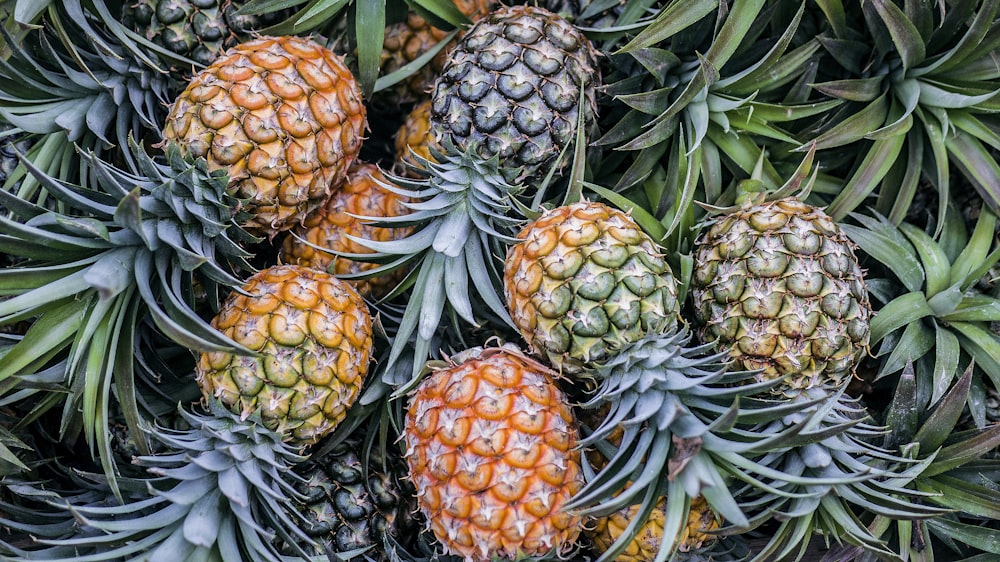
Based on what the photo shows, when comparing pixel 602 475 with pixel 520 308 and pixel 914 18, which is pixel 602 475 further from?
pixel 914 18

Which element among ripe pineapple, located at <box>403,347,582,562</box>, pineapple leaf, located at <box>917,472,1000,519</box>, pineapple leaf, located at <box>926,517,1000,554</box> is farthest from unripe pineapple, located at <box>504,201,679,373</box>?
pineapple leaf, located at <box>926,517,1000,554</box>

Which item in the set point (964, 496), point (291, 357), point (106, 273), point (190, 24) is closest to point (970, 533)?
point (964, 496)

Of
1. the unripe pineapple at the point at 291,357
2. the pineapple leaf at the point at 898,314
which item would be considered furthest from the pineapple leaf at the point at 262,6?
the pineapple leaf at the point at 898,314

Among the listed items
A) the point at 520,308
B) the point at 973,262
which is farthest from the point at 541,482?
the point at 973,262

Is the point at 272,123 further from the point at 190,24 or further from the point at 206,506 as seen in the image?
the point at 206,506

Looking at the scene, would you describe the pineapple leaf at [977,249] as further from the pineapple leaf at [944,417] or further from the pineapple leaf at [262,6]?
the pineapple leaf at [262,6]
